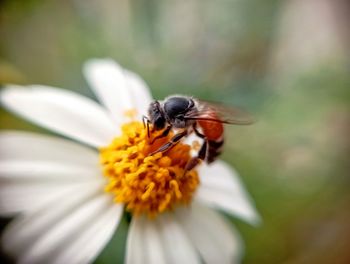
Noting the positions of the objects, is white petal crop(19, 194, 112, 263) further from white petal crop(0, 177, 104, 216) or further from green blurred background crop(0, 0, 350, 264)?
green blurred background crop(0, 0, 350, 264)

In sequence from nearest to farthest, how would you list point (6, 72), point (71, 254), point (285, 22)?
point (71, 254), point (6, 72), point (285, 22)

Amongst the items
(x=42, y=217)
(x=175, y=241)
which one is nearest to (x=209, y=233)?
(x=175, y=241)

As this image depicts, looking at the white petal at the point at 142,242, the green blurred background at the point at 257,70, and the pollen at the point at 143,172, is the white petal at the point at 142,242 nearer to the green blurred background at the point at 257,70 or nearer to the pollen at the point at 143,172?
the pollen at the point at 143,172

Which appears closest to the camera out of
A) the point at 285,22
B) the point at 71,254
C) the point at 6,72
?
the point at 71,254

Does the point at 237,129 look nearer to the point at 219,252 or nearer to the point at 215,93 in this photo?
the point at 215,93

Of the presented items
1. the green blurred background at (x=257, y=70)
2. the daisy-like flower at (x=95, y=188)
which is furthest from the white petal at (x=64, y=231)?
the green blurred background at (x=257, y=70)

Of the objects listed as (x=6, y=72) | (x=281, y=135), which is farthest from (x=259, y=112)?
(x=6, y=72)
